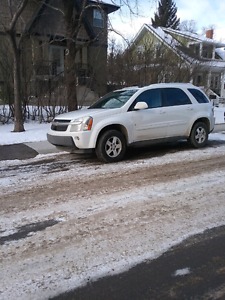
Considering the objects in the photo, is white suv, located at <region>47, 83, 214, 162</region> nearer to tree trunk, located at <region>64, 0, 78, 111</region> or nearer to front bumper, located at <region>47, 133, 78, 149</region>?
front bumper, located at <region>47, 133, 78, 149</region>

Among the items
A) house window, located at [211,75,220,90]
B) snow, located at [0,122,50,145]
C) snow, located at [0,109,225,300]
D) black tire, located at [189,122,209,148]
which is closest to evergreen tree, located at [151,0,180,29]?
house window, located at [211,75,220,90]

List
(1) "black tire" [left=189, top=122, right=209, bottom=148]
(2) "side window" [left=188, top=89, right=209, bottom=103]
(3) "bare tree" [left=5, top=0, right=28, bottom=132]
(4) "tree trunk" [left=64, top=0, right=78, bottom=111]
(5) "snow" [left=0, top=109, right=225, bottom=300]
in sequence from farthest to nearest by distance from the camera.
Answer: (4) "tree trunk" [left=64, top=0, right=78, bottom=111], (3) "bare tree" [left=5, top=0, right=28, bottom=132], (2) "side window" [left=188, top=89, right=209, bottom=103], (1) "black tire" [left=189, top=122, right=209, bottom=148], (5) "snow" [left=0, top=109, right=225, bottom=300]

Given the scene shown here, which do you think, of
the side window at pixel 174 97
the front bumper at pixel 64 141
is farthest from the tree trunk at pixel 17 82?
the side window at pixel 174 97

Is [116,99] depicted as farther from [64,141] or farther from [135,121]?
[64,141]

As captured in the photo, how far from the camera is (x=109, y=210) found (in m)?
4.59

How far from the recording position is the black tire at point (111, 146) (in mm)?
7367

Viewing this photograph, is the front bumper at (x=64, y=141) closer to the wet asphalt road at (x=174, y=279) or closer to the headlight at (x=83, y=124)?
the headlight at (x=83, y=124)

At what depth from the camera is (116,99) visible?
8273mm

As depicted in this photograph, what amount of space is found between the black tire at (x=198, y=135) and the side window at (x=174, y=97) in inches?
28.7

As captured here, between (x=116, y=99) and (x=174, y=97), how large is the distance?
158 centimetres

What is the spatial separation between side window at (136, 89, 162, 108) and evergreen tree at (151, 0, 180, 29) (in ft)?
A: 175

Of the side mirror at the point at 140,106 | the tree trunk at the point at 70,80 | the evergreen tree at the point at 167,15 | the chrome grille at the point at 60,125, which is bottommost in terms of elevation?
the chrome grille at the point at 60,125

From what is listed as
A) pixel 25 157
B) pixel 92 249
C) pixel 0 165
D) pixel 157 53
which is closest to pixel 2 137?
pixel 25 157

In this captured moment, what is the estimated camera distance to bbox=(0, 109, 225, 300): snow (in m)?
3.10
